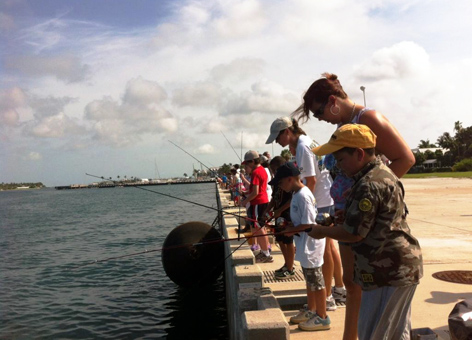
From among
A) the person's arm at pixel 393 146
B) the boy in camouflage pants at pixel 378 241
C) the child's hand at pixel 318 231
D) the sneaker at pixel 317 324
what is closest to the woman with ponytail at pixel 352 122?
the person's arm at pixel 393 146

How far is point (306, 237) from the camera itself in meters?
4.15

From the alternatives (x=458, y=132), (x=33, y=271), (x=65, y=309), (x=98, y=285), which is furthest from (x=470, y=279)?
(x=458, y=132)

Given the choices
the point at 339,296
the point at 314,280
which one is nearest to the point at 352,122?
the point at 314,280

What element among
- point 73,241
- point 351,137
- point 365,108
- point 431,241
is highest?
point 365,108

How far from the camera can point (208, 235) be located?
909 cm

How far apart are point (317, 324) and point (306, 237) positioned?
796 mm

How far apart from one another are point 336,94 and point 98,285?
11.1 metres

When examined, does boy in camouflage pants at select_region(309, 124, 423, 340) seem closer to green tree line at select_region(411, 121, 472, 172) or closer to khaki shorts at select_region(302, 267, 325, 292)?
khaki shorts at select_region(302, 267, 325, 292)

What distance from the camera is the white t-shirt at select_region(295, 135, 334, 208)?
438 centimetres

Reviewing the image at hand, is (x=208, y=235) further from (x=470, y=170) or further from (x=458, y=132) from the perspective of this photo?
(x=458, y=132)

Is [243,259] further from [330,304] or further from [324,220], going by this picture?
→ [324,220]

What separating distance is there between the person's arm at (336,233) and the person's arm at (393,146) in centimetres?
70

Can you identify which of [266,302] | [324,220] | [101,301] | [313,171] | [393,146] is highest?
[393,146]

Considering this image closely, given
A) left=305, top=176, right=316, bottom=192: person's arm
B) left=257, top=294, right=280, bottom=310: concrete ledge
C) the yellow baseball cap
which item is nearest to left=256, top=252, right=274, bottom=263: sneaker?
left=257, top=294, right=280, bottom=310: concrete ledge
